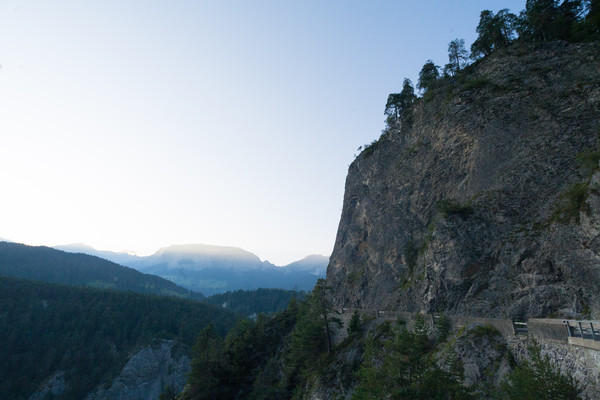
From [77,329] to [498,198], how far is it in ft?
566

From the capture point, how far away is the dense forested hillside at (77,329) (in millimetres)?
116938

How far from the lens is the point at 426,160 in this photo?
48531mm

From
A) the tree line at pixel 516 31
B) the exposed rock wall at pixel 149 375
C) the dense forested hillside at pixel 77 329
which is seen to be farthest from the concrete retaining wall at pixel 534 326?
the dense forested hillside at pixel 77 329

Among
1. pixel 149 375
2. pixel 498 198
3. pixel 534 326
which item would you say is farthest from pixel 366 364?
pixel 149 375

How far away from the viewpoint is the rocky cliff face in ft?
85.3

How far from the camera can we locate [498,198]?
33.6 m

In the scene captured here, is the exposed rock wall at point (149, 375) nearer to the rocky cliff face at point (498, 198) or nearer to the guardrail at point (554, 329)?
the rocky cliff face at point (498, 198)

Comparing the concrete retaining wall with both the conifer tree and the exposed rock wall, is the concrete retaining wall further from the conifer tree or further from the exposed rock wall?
the exposed rock wall

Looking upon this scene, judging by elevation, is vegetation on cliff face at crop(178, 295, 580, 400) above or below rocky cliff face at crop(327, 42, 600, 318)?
below

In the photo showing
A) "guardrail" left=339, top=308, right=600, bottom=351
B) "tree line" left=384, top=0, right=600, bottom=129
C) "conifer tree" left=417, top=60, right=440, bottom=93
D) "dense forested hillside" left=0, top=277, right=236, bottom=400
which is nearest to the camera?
"guardrail" left=339, top=308, right=600, bottom=351

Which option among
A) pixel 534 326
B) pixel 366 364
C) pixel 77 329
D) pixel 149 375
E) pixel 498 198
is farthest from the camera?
pixel 77 329

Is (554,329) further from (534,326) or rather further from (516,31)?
(516,31)

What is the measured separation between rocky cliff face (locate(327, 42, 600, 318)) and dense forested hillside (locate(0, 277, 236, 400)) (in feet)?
395

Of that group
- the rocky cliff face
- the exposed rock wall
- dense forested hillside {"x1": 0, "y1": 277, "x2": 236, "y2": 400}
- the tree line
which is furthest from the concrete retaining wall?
dense forested hillside {"x1": 0, "y1": 277, "x2": 236, "y2": 400}
